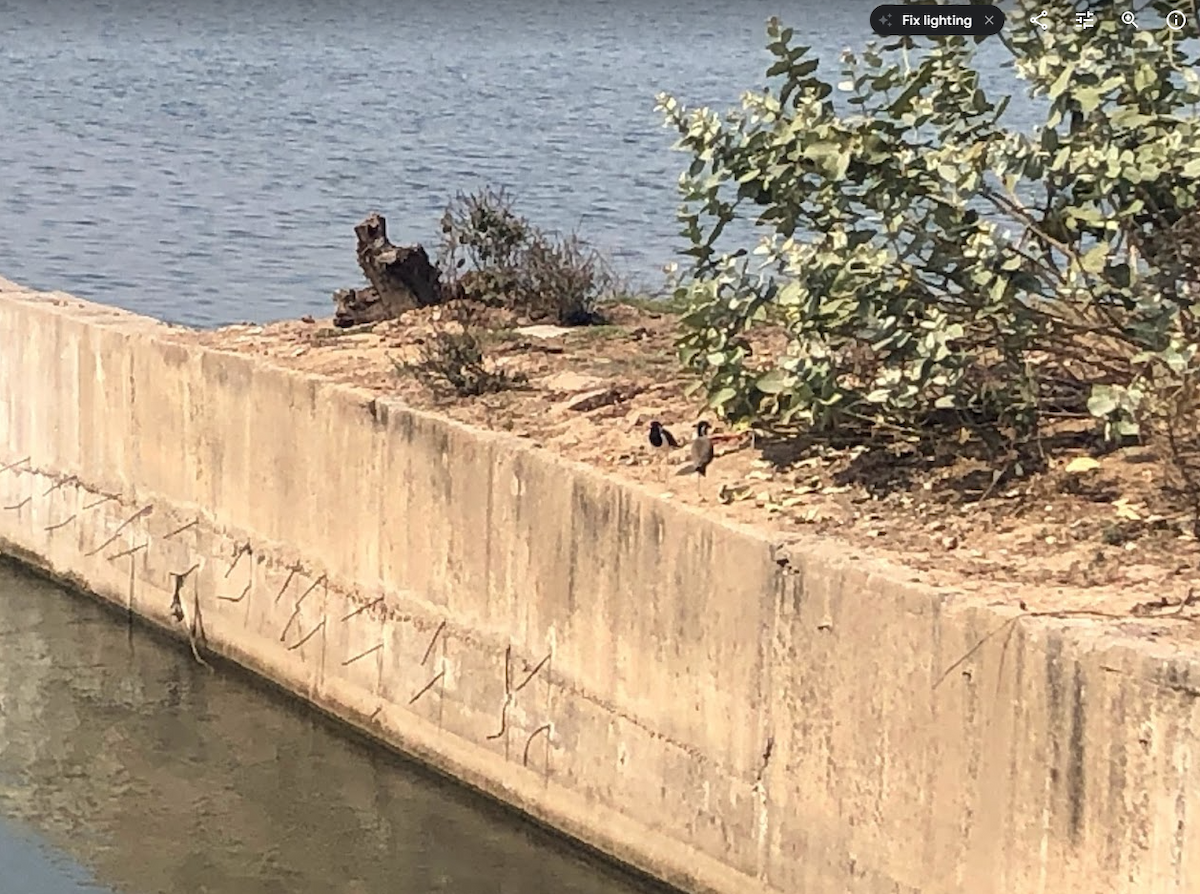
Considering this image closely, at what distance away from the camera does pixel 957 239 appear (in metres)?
7.68

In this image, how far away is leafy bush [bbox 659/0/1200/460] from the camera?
7.52 metres

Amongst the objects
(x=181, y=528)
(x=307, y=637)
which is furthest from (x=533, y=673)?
(x=181, y=528)

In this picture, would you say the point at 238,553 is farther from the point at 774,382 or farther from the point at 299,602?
the point at 774,382

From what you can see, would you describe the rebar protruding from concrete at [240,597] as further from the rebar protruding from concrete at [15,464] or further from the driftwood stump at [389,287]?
the rebar protruding from concrete at [15,464]

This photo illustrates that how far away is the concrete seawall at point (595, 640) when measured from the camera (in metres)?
6.26

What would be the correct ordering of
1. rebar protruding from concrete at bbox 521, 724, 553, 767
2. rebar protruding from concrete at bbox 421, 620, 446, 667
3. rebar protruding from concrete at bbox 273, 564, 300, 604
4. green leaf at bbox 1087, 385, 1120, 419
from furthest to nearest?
rebar protruding from concrete at bbox 273, 564, 300, 604, rebar protruding from concrete at bbox 421, 620, 446, 667, rebar protruding from concrete at bbox 521, 724, 553, 767, green leaf at bbox 1087, 385, 1120, 419

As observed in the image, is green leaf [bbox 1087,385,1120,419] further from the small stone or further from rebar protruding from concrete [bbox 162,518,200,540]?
rebar protruding from concrete [bbox 162,518,200,540]

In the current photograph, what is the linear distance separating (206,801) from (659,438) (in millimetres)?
2652

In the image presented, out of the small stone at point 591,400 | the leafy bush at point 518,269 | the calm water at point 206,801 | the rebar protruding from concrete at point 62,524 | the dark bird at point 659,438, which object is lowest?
the calm water at point 206,801

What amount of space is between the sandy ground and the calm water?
1.59 meters

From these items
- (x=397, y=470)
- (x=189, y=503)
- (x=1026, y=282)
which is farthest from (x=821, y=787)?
(x=189, y=503)

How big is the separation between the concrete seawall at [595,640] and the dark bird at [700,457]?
0.35 meters

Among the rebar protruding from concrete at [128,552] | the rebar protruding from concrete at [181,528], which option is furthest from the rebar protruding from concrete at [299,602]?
the rebar protruding from concrete at [128,552]

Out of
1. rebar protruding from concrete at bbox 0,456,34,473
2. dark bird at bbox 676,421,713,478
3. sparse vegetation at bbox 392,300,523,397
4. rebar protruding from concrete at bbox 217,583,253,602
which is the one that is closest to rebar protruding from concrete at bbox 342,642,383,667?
rebar protruding from concrete at bbox 217,583,253,602
